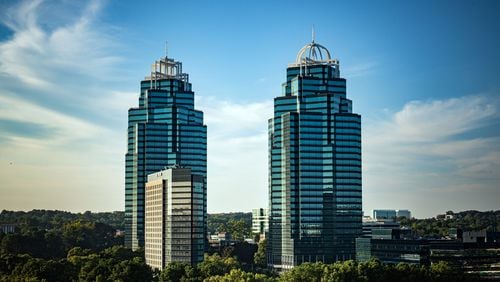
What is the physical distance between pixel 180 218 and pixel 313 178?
4090cm

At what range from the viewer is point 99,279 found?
136125 mm

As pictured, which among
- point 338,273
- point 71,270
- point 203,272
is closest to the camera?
point 338,273

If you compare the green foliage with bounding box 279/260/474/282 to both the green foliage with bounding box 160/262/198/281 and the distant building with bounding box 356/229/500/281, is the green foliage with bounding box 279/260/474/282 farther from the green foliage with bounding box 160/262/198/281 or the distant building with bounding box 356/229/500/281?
the distant building with bounding box 356/229/500/281

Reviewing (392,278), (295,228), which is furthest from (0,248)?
(392,278)

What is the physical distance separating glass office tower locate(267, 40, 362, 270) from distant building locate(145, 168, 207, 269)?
30911 mm

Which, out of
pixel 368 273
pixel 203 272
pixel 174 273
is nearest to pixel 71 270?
pixel 174 273

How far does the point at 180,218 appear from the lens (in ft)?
523

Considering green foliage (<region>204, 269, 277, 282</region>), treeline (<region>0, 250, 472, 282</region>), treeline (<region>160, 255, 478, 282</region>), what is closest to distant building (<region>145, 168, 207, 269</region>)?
treeline (<region>0, 250, 472, 282</region>)

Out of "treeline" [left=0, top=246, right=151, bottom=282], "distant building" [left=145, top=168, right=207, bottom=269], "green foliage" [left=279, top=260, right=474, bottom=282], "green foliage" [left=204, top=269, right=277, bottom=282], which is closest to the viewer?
"green foliage" [left=204, top=269, right=277, bottom=282]

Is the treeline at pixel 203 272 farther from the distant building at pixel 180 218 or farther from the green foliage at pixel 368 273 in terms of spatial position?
the distant building at pixel 180 218

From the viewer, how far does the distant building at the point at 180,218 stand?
159000mm

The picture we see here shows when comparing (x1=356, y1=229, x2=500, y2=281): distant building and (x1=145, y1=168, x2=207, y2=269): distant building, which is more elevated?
(x1=145, y1=168, x2=207, y2=269): distant building

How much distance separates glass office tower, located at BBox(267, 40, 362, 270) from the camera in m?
184

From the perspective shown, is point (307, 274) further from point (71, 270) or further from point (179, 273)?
point (71, 270)
